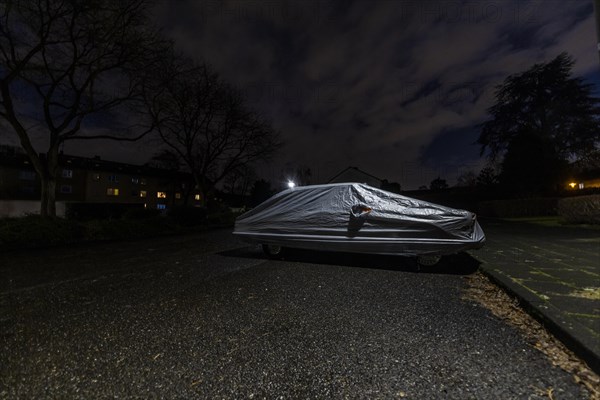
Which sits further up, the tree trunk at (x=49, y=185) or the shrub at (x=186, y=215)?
the tree trunk at (x=49, y=185)

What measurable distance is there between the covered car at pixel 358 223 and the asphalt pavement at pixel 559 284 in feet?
2.77

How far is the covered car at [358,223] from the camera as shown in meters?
4.35

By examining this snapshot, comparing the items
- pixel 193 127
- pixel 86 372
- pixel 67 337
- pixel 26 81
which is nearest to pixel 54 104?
pixel 26 81

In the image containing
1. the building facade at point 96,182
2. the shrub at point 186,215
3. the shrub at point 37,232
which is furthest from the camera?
the building facade at point 96,182

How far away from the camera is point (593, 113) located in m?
21.5

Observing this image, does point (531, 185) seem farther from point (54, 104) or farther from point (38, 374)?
point (54, 104)

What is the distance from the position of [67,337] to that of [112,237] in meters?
9.70

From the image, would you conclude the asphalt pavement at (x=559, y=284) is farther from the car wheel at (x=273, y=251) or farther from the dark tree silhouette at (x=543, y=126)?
the dark tree silhouette at (x=543, y=126)

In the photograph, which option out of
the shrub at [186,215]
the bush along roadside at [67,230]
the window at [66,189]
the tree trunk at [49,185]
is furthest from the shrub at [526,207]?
the window at [66,189]

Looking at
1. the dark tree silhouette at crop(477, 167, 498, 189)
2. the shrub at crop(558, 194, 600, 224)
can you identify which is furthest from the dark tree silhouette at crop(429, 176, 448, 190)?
the shrub at crop(558, 194, 600, 224)

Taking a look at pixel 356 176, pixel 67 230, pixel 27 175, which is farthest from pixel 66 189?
pixel 356 176

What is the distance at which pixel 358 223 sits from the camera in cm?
487

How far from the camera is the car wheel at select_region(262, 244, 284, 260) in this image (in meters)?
5.94

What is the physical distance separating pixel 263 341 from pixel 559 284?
3976 millimetres
